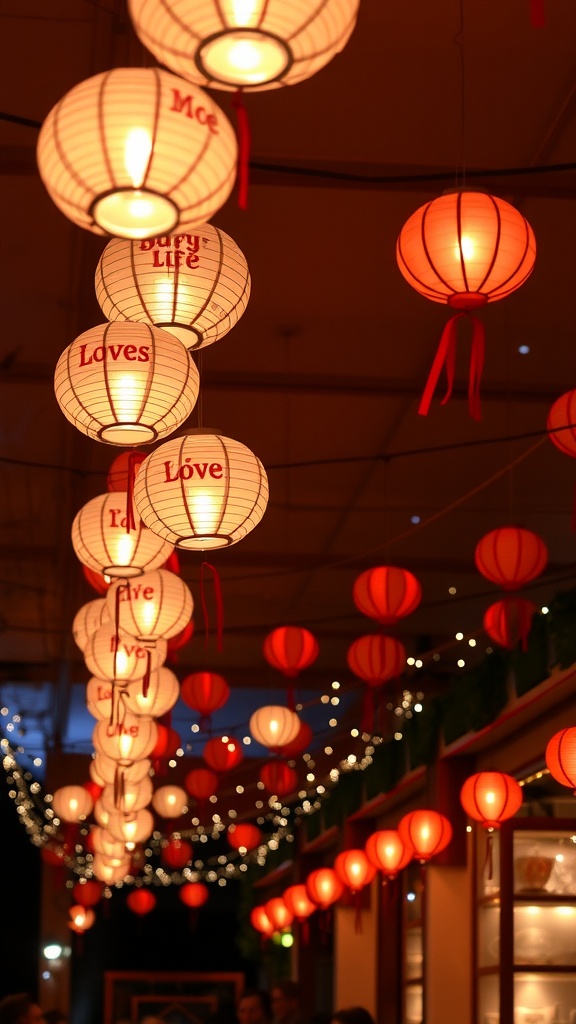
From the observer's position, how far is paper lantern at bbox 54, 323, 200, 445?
3.68 meters

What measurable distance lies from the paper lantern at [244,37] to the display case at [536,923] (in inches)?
217

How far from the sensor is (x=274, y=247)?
227 inches

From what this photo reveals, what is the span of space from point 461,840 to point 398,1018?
2.78 m

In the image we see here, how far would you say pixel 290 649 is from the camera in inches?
326

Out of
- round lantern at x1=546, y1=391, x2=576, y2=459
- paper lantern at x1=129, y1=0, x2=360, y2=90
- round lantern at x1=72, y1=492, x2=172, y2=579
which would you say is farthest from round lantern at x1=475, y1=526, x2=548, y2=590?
paper lantern at x1=129, y1=0, x2=360, y2=90

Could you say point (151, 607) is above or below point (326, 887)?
above

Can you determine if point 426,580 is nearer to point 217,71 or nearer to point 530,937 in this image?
point 530,937

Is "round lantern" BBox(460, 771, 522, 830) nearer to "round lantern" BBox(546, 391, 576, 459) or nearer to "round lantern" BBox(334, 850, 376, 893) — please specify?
"round lantern" BBox(546, 391, 576, 459)

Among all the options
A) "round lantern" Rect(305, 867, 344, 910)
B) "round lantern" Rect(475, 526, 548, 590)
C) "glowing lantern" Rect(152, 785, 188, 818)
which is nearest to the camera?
"round lantern" Rect(475, 526, 548, 590)

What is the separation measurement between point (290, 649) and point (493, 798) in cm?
163

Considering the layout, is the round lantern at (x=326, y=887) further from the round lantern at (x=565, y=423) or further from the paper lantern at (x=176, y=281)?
the paper lantern at (x=176, y=281)

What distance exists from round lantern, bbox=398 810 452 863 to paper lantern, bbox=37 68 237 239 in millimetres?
6467

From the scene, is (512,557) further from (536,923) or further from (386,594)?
(536,923)

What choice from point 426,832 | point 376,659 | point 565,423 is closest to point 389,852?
point 426,832
